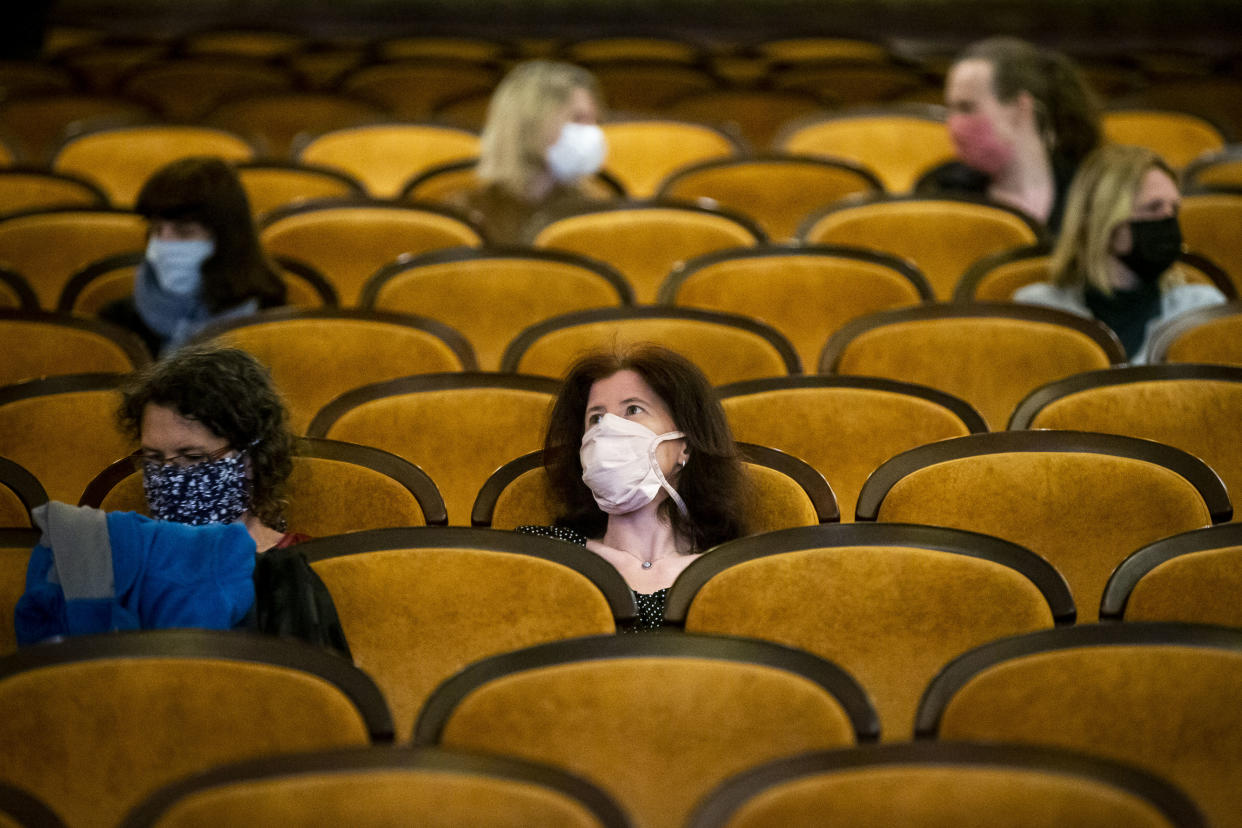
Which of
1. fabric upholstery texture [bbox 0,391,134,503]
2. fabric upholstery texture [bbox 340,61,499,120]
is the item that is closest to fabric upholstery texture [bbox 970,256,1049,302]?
fabric upholstery texture [bbox 0,391,134,503]

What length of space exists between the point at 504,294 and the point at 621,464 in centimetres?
141

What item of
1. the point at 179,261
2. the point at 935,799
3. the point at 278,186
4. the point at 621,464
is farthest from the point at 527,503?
the point at 278,186

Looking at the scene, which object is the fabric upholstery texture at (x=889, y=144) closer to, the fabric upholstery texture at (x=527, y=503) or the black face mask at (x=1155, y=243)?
the black face mask at (x=1155, y=243)

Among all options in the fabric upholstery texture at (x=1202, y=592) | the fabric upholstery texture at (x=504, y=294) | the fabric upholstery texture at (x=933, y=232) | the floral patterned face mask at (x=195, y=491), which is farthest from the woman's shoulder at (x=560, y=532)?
the fabric upholstery texture at (x=933, y=232)

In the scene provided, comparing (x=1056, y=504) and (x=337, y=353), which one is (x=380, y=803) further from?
(x=337, y=353)

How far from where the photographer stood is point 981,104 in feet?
15.5

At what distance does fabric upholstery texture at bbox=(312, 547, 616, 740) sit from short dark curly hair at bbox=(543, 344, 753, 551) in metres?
0.38

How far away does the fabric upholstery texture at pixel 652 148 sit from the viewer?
5.66 m

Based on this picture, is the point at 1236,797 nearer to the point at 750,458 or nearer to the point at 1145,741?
the point at 1145,741

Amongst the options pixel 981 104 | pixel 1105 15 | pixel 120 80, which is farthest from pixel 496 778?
pixel 1105 15

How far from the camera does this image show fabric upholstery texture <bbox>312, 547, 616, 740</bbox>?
2301 millimetres

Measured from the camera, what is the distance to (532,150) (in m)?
4.72

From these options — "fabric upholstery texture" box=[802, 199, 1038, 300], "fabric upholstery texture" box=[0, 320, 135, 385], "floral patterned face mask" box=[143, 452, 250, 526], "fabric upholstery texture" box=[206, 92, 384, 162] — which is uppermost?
"fabric upholstery texture" box=[206, 92, 384, 162]

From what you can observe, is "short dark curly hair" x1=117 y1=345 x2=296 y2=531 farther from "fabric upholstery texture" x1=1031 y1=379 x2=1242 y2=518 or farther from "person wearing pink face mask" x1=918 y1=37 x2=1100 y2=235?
"person wearing pink face mask" x1=918 y1=37 x2=1100 y2=235
